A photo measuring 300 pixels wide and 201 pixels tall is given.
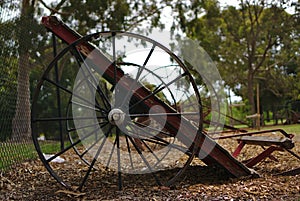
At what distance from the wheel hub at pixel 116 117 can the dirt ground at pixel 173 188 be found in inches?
26.7

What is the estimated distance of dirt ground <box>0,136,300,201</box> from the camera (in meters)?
3.53

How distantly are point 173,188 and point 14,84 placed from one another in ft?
10.7

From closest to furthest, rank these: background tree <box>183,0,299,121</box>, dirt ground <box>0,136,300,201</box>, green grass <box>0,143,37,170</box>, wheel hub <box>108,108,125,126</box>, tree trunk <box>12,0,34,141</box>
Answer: dirt ground <box>0,136,300,201</box>, wheel hub <box>108,108,125,126</box>, green grass <box>0,143,37,170</box>, tree trunk <box>12,0,34,141</box>, background tree <box>183,0,299,121</box>

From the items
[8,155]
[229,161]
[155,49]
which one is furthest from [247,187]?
[8,155]

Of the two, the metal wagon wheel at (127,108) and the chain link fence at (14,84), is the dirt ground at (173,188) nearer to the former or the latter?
the metal wagon wheel at (127,108)

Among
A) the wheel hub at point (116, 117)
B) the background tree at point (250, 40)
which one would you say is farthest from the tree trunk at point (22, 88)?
the background tree at point (250, 40)

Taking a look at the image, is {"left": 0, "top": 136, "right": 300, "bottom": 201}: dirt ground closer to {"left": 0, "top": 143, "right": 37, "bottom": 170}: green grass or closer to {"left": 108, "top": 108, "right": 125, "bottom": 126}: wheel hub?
{"left": 0, "top": 143, "right": 37, "bottom": 170}: green grass

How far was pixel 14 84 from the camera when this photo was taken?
6.01m

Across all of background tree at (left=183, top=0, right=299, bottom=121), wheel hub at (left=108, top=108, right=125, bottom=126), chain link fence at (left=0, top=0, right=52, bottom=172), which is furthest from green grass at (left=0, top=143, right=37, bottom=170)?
background tree at (left=183, top=0, right=299, bottom=121)

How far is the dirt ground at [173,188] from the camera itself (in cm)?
353

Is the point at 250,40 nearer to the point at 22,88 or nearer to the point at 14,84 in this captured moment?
the point at 22,88

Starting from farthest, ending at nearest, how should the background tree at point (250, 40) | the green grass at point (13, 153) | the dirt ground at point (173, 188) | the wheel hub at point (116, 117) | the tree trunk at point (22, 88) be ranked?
1. the background tree at point (250, 40)
2. the tree trunk at point (22, 88)
3. the green grass at point (13, 153)
4. the wheel hub at point (116, 117)
5. the dirt ground at point (173, 188)

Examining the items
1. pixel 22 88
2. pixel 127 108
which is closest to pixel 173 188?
pixel 127 108

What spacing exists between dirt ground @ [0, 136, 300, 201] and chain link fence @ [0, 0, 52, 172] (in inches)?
22.8
